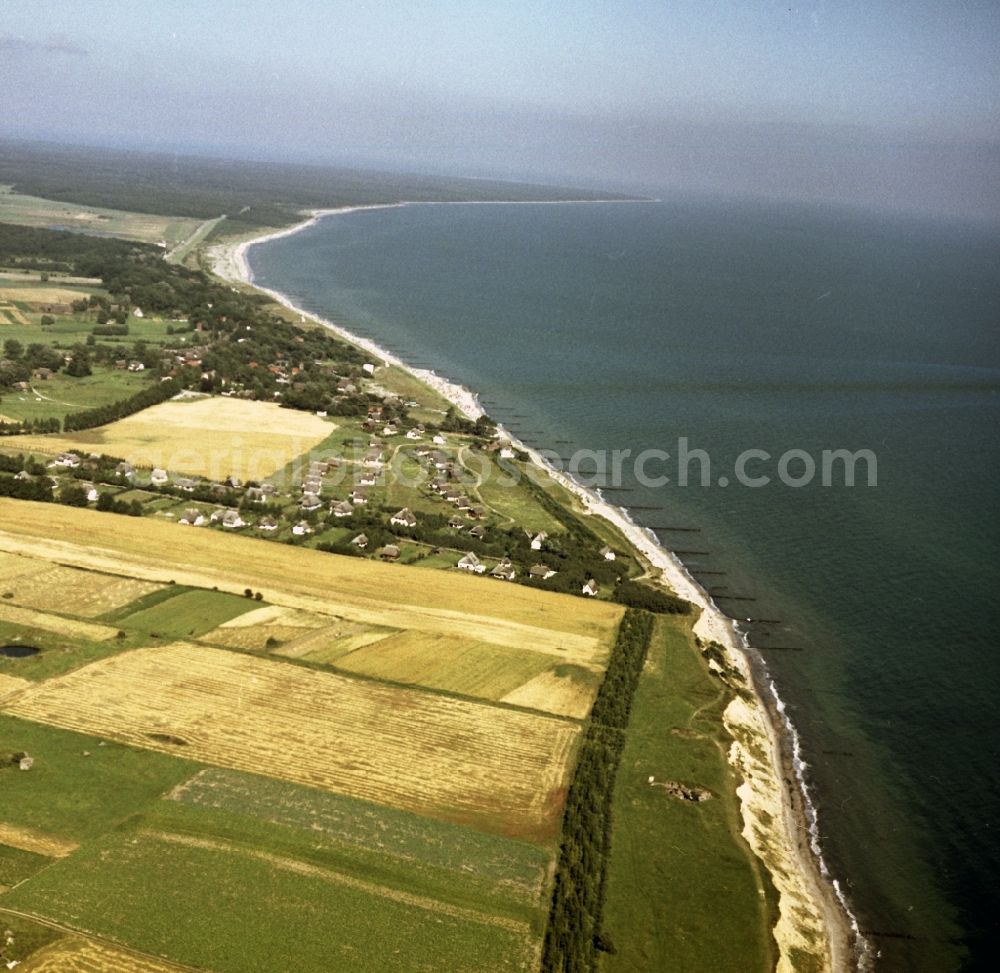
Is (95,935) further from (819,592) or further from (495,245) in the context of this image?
(495,245)

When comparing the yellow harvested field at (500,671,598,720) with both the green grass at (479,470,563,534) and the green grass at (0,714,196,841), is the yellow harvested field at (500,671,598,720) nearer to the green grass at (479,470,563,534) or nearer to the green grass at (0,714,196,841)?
the green grass at (0,714,196,841)

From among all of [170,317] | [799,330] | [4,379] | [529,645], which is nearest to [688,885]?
[529,645]

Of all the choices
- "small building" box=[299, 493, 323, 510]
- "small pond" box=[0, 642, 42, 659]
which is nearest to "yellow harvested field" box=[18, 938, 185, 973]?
"small pond" box=[0, 642, 42, 659]

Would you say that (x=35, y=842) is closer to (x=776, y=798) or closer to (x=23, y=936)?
(x=23, y=936)

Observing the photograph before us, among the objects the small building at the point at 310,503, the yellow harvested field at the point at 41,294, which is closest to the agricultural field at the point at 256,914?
the small building at the point at 310,503

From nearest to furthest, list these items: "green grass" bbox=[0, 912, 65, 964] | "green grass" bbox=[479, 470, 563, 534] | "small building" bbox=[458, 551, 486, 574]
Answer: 1. "green grass" bbox=[0, 912, 65, 964]
2. "small building" bbox=[458, 551, 486, 574]
3. "green grass" bbox=[479, 470, 563, 534]

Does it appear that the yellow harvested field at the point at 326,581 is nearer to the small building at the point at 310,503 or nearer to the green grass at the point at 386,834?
the small building at the point at 310,503
